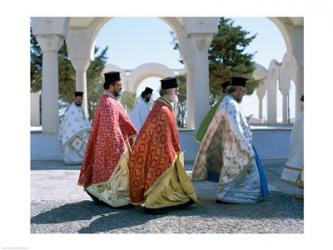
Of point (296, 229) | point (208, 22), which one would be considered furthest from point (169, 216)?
point (208, 22)

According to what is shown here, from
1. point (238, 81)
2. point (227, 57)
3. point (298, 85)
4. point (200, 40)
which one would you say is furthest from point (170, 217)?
point (227, 57)

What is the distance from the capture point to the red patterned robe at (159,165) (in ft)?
14.1

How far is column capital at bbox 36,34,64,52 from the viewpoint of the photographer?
992cm

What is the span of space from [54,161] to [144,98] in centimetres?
245

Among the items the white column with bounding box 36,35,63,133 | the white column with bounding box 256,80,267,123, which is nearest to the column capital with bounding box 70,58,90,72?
the white column with bounding box 36,35,63,133

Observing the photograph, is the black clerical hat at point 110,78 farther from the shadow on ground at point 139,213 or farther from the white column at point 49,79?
the white column at point 49,79

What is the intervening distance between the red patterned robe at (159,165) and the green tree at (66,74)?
14444 millimetres

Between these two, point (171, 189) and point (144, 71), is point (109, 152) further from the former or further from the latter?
point (144, 71)

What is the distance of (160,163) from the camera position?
14.2ft

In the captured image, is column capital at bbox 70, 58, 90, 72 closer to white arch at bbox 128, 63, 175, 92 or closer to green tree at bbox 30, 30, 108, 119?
green tree at bbox 30, 30, 108, 119

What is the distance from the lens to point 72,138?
838 cm

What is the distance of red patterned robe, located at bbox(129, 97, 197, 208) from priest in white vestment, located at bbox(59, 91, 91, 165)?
4.02 metres

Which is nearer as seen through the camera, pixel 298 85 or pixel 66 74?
pixel 298 85

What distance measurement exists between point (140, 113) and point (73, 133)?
130 cm
